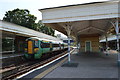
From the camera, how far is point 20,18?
3359 centimetres

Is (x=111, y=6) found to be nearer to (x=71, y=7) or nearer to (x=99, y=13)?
(x=99, y=13)

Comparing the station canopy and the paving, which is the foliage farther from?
the paving

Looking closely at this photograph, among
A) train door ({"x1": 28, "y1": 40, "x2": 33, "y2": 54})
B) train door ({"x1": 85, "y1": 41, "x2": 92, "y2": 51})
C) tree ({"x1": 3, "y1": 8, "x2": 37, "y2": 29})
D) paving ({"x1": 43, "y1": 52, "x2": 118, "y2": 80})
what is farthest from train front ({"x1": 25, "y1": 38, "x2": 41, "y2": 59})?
tree ({"x1": 3, "y1": 8, "x2": 37, "y2": 29})

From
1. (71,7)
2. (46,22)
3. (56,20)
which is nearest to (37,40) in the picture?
(46,22)

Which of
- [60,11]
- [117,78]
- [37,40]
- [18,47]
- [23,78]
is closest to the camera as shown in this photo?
[117,78]

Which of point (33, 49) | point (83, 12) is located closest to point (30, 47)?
point (33, 49)

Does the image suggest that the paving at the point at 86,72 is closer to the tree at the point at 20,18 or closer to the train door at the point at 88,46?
the train door at the point at 88,46

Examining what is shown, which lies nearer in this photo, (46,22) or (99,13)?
(99,13)

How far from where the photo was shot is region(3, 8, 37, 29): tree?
33.0m

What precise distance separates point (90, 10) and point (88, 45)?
1246cm

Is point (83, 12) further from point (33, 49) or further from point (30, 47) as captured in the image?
point (30, 47)

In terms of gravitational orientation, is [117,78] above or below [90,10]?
below

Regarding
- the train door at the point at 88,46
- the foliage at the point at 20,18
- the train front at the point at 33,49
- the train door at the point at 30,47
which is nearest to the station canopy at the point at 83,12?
the train front at the point at 33,49

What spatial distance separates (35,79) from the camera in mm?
4969
